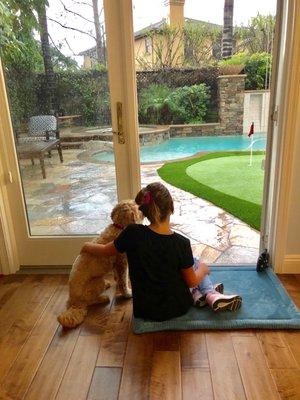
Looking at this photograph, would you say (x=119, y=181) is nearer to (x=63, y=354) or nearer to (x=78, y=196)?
(x=78, y=196)

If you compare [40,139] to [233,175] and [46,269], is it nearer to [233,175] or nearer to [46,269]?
[46,269]

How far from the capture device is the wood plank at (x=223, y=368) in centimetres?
138

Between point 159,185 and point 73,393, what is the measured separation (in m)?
1.00

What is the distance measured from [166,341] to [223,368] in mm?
311

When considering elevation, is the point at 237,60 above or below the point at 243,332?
above

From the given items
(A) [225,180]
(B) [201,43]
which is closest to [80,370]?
(A) [225,180]

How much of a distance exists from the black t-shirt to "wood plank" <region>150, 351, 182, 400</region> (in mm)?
236

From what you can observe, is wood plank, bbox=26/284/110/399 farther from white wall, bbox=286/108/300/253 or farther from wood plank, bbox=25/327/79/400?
white wall, bbox=286/108/300/253

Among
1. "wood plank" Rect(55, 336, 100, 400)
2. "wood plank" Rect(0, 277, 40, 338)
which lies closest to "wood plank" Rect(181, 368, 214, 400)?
"wood plank" Rect(55, 336, 100, 400)

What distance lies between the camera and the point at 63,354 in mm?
1642

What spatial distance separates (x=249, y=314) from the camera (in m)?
1.84

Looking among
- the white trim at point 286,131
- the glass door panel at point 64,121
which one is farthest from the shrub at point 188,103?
the white trim at point 286,131

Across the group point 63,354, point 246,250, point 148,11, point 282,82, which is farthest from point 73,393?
point 148,11

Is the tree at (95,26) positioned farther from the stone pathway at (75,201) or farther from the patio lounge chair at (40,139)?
the stone pathway at (75,201)
